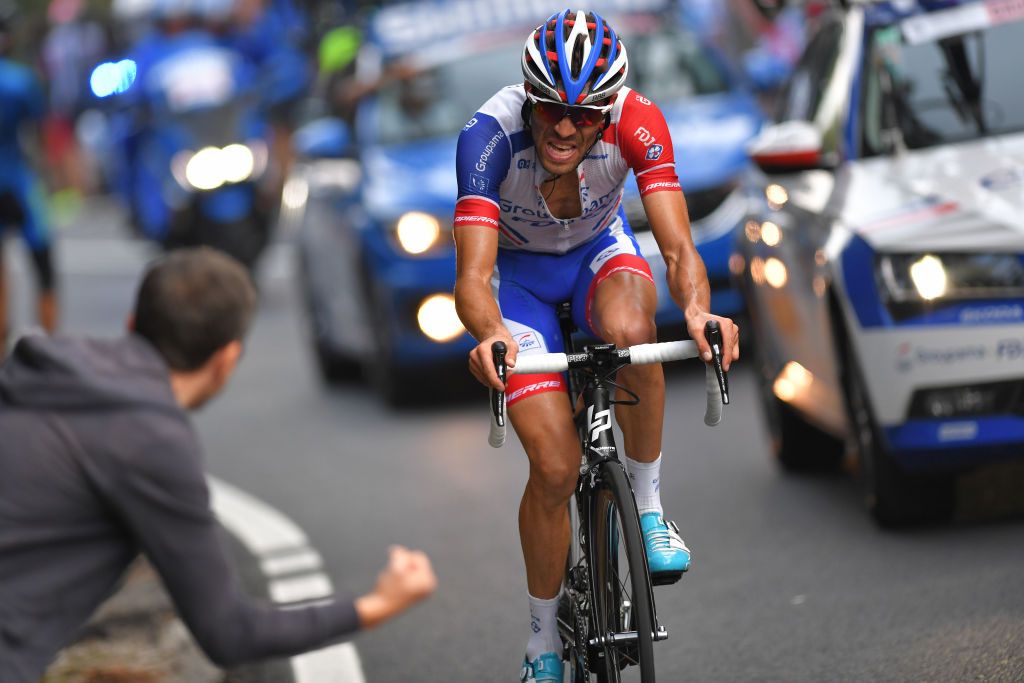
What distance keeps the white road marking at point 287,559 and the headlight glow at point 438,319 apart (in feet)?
5.30

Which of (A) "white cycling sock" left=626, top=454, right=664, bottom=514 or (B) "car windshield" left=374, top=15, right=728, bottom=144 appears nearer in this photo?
(A) "white cycling sock" left=626, top=454, right=664, bottom=514

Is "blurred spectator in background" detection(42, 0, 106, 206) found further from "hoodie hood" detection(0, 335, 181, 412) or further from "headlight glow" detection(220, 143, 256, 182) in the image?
"hoodie hood" detection(0, 335, 181, 412)

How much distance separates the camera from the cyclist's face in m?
5.32

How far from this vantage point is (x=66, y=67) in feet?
96.5

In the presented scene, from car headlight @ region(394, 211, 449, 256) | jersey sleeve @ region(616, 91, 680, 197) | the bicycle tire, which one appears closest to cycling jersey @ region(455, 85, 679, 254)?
jersey sleeve @ region(616, 91, 680, 197)

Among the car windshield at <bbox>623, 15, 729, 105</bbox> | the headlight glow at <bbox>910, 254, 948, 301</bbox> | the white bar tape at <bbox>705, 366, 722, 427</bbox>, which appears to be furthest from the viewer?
the car windshield at <bbox>623, 15, 729, 105</bbox>

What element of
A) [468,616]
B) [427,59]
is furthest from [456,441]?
[468,616]

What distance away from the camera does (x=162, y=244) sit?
17500 mm

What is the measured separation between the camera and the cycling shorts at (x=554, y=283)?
18.6ft

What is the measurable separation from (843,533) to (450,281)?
4101mm

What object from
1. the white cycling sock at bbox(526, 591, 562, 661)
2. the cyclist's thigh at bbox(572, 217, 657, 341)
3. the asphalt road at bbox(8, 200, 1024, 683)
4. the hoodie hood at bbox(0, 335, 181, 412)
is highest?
the hoodie hood at bbox(0, 335, 181, 412)

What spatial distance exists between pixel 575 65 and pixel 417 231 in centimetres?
625

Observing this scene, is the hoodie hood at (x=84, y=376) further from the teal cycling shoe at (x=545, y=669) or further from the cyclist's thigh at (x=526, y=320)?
the teal cycling shoe at (x=545, y=669)

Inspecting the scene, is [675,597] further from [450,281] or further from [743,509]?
[450,281]
